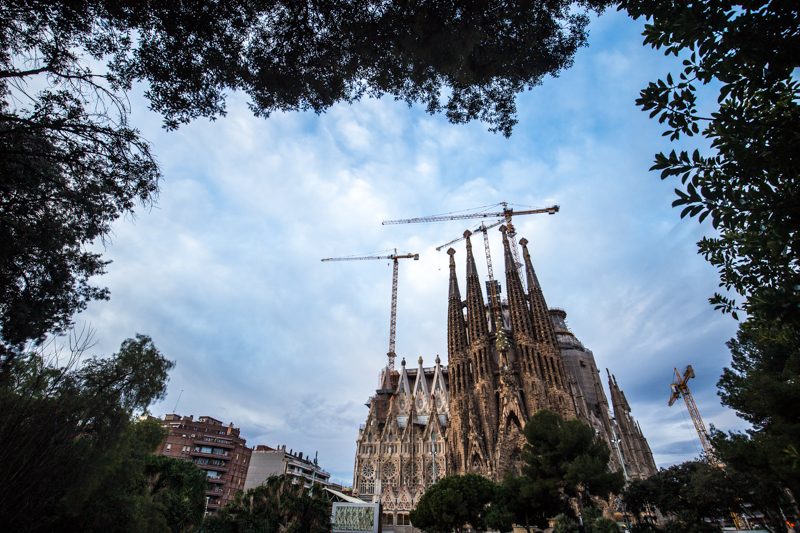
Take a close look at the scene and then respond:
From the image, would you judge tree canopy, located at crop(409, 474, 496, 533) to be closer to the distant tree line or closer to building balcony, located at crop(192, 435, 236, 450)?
the distant tree line

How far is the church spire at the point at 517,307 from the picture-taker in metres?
38.5

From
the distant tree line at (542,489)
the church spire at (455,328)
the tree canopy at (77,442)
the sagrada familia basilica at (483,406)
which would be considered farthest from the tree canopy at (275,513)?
the church spire at (455,328)

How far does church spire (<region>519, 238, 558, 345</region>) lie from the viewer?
38875 mm

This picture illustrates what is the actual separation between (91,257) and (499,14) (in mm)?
8738

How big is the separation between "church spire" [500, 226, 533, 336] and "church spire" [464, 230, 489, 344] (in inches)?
118

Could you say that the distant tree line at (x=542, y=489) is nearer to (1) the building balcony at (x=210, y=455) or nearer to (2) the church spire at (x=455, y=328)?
(2) the church spire at (x=455, y=328)

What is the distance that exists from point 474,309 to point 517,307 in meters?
4.61

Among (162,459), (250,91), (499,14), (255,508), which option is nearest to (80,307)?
(250,91)

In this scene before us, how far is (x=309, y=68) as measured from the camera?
6559 millimetres

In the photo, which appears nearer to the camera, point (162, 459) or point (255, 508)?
point (255, 508)

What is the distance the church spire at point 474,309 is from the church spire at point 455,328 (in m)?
1.13

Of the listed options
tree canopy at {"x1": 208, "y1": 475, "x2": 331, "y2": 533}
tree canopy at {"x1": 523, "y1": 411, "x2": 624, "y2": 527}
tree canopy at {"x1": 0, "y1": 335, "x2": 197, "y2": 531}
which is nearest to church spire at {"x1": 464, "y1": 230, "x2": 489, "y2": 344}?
tree canopy at {"x1": 523, "y1": 411, "x2": 624, "y2": 527}

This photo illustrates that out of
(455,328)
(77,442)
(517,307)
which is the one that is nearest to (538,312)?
(517,307)

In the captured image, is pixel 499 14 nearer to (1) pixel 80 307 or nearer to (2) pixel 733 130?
(2) pixel 733 130
